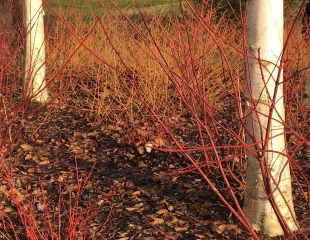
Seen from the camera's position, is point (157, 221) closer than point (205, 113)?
No

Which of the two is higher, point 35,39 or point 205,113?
point 35,39

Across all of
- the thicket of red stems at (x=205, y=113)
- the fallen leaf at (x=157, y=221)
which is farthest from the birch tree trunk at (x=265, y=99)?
the fallen leaf at (x=157, y=221)

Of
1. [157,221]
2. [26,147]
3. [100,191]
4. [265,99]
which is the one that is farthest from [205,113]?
[26,147]

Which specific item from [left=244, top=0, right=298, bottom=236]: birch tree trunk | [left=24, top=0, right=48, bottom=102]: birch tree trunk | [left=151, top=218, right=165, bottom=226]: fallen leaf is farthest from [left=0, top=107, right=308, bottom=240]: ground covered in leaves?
[left=24, top=0, right=48, bottom=102]: birch tree trunk

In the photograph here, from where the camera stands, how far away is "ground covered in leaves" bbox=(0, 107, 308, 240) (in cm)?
238

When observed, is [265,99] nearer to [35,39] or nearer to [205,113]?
[205,113]

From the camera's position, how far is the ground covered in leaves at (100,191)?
2383mm

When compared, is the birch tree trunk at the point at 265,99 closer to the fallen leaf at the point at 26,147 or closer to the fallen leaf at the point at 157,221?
the fallen leaf at the point at 157,221

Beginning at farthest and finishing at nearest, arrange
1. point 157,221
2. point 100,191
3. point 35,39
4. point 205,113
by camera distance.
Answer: point 35,39 → point 100,191 → point 157,221 → point 205,113

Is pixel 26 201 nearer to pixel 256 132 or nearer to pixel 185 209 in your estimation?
pixel 185 209

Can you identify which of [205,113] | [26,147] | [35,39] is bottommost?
[26,147]

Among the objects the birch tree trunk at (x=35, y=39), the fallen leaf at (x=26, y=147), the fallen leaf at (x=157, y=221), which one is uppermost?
the birch tree trunk at (x=35, y=39)

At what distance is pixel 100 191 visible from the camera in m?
2.83

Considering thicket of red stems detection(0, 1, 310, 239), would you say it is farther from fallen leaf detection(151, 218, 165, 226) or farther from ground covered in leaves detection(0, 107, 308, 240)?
fallen leaf detection(151, 218, 165, 226)
